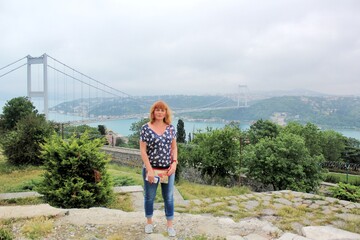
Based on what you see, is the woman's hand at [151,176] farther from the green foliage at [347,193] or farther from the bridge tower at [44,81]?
the bridge tower at [44,81]

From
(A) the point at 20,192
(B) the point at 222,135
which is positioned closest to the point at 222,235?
(A) the point at 20,192

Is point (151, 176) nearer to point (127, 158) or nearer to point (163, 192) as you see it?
point (163, 192)

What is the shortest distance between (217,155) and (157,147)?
594 centimetres

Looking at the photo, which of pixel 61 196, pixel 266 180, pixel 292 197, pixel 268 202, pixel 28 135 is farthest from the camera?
pixel 266 180

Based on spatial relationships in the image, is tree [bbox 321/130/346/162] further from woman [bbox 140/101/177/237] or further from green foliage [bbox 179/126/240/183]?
woman [bbox 140/101/177/237]

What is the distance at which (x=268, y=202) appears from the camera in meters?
4.46

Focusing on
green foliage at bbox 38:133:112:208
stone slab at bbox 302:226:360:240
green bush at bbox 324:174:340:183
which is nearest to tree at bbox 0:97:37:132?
green foliage at bbox 38:133:112:208

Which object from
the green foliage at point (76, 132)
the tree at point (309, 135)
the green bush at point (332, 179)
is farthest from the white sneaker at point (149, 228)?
the tree at point (309, 135)

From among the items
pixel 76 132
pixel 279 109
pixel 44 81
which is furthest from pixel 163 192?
pixel 279 109

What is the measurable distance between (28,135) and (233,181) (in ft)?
17.7

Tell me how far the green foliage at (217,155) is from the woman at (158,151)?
18.8ft

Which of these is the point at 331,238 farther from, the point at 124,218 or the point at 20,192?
the point at 20,192

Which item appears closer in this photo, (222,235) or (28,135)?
(222,235)

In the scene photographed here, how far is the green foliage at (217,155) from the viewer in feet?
27.1
